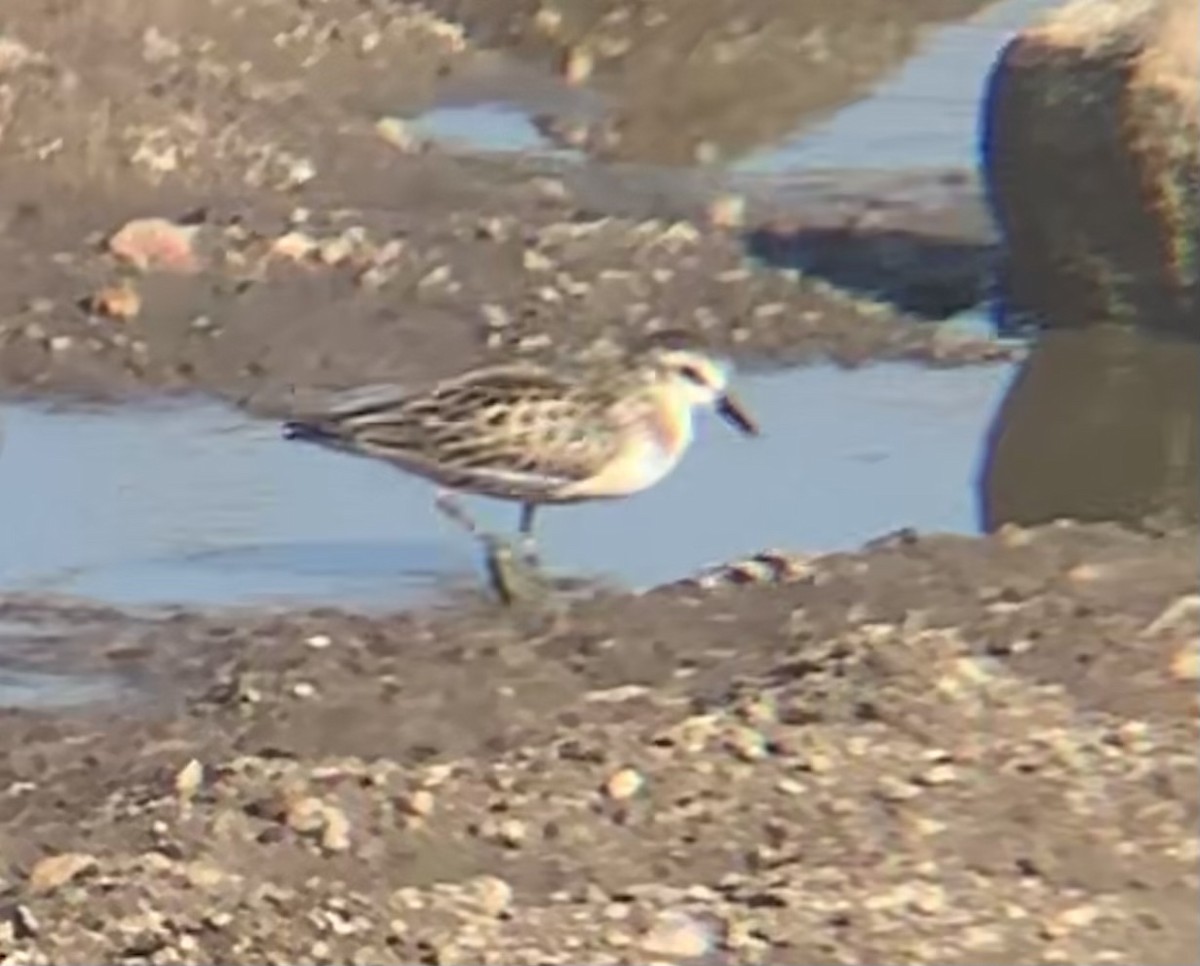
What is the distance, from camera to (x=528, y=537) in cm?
1072

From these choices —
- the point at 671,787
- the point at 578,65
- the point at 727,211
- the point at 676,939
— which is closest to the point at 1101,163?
the point at 727,211

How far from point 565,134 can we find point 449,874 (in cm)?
1033

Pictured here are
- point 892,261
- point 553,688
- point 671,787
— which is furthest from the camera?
point 892,261

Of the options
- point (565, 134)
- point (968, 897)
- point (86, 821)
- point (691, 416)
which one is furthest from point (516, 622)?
point (565, 134)

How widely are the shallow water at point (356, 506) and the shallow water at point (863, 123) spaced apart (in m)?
4.07

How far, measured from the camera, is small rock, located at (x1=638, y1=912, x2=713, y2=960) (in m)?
6.91

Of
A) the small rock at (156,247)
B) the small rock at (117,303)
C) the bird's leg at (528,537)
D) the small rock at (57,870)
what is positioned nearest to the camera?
the small rock at (57,870)

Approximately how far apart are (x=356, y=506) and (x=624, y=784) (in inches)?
150

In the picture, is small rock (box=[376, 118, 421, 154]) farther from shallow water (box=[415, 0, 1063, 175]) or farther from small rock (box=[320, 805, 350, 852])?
small rock (box=[320, 805, 350, 852])

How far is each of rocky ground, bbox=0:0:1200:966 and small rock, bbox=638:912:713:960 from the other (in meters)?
0.01

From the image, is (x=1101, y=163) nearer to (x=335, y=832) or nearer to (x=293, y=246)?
(x=293, y=246)

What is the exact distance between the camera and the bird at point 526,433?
10.2 meters

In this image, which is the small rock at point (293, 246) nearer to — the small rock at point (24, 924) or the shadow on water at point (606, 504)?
the shadow on water at point (606, 504)

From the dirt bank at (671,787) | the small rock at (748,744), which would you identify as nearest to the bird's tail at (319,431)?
the dirt bank at (671,787)
